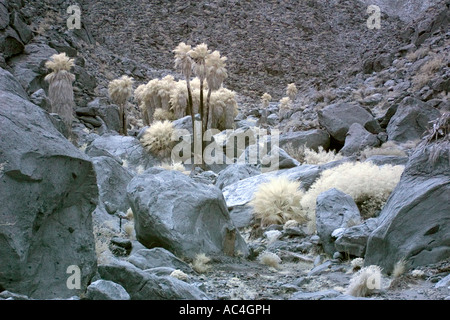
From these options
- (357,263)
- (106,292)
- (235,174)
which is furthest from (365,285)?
(235,174)

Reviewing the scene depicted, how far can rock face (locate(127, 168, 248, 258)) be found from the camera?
9.23m

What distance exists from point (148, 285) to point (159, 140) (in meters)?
17.8

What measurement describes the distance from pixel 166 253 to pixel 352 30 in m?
67.4

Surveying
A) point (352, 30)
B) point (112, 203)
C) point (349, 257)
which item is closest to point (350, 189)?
point (349, 257)

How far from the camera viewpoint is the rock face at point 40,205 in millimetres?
5590

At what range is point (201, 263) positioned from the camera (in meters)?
8.80

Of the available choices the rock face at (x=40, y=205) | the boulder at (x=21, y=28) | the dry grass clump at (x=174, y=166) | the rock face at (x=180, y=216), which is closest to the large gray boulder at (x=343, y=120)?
the dry grass clump at (x=174, y=166)

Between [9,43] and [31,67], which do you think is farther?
[9,43]

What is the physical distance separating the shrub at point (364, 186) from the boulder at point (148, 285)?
265 inches

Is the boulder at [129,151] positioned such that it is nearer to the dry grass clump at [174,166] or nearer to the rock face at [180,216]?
the dry grass clump at [174,166]

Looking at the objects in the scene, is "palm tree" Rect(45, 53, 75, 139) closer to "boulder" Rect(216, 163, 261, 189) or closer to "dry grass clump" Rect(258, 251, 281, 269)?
"boulder" Rect(216, 163, 261, 189)

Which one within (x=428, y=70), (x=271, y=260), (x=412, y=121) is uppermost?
(x=428, y=70)

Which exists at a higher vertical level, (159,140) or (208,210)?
(159,140)

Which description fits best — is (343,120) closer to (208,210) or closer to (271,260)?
(271,260)
